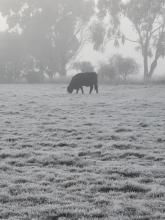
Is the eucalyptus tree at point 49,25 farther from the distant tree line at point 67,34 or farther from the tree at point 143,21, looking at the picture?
the tree at point 143,21

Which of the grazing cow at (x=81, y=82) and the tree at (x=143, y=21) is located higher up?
the tree at (x=143, y=21)

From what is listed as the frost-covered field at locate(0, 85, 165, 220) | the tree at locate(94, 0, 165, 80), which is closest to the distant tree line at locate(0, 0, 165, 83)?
the tree at locate(94, 0, 165, 80)

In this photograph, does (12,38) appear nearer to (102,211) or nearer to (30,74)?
(30,74)

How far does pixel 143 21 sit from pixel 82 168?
166 feet

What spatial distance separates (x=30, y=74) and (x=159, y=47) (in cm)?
1677

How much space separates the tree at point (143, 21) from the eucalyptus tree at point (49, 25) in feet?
21.2

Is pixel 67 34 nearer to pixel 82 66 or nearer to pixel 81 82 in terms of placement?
pixel 82 66

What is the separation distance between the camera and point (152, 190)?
7.90 m

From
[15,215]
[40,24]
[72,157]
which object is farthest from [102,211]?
[40,24]

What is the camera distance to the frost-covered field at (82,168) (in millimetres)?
7035

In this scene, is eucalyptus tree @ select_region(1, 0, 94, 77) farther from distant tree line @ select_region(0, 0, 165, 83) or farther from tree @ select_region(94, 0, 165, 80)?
tree @ select_region(94, 0, 165, 80)

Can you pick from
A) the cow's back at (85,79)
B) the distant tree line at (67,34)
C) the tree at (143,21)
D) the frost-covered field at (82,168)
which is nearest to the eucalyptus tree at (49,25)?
the distant tree line at (67,34)

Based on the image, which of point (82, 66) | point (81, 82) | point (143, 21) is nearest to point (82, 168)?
point (81, 82)

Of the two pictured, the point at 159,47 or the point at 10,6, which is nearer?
the point at 159,47
